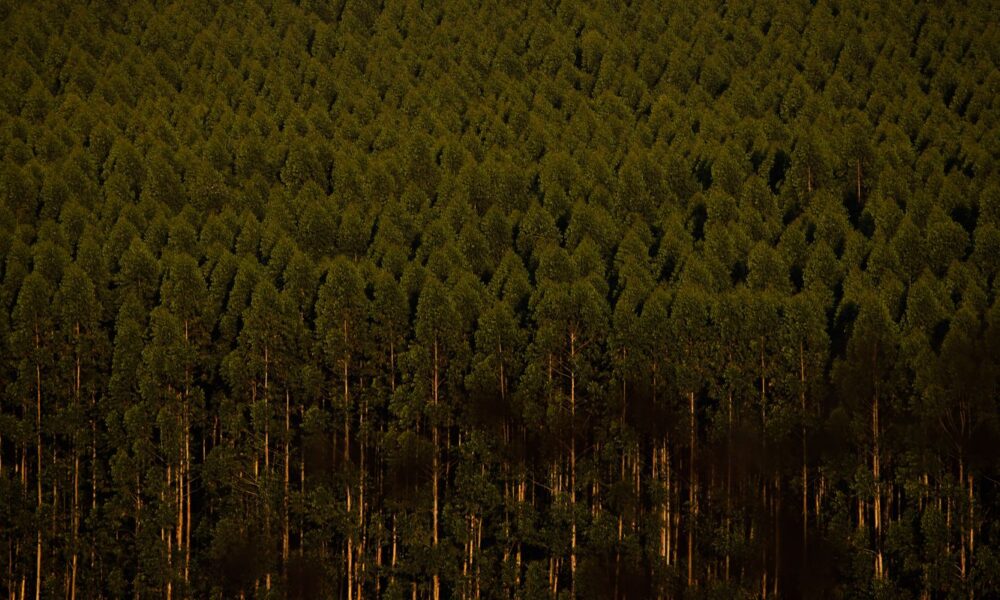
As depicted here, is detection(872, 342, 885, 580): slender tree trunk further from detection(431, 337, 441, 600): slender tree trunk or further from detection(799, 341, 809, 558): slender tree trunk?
detection(431, 337, 441, 600): slender tree trunk

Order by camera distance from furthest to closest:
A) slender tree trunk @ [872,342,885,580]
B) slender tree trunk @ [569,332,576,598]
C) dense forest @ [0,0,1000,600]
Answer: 1. slender tree trunk @ [569,332,576,598]
2. dense forest @ [0,0,1000,600]
3. slender tree trunk @ [872,342,885,580]

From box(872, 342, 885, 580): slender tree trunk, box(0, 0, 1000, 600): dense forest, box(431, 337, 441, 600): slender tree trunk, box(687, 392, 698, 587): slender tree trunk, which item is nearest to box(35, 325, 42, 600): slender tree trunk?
box(0, 0, 1000, 600): dense forest

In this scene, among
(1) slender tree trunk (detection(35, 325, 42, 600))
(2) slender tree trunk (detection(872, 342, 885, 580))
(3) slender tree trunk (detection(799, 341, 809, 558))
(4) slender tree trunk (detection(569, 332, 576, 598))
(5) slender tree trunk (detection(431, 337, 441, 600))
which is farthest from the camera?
(1) slender tree trunk (detection(35, 325, 42, 600))

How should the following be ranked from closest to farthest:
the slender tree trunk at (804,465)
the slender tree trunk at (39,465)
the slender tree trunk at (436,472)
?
the slender tree trunk at (804,465)
the slender tree trunk at (436,472)
the slender tree trunk at (39,465)

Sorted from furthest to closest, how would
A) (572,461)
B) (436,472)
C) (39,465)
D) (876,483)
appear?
(39,465) < (436,472) < (572,461) < (876,483)

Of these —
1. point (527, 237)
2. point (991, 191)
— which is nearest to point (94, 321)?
point (527, 237)

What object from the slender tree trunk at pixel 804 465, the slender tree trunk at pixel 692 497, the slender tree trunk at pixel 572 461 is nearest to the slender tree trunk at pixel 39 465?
the slender tree trunk at pixel 572 461

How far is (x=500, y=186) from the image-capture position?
53750 mm

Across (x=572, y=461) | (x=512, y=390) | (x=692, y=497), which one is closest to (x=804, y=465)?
(x=692, y=497)

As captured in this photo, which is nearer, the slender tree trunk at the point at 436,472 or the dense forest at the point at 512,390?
the dense forest at the point at 512,390

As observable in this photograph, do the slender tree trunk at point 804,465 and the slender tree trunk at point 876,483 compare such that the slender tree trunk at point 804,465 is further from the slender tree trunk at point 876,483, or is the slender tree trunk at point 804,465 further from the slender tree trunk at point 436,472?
the slender tree trunk at point 436,472

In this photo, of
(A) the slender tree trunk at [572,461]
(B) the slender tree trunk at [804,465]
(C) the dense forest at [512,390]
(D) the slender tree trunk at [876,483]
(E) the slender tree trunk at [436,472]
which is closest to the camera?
(D) the slender tree trunk at [876,483]

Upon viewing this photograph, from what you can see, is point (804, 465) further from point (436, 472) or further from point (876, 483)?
point (436, 472)

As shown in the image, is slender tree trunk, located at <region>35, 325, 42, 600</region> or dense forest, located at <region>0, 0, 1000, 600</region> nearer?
dense forest, located at <region>0, 0, 1000, 600</region>
